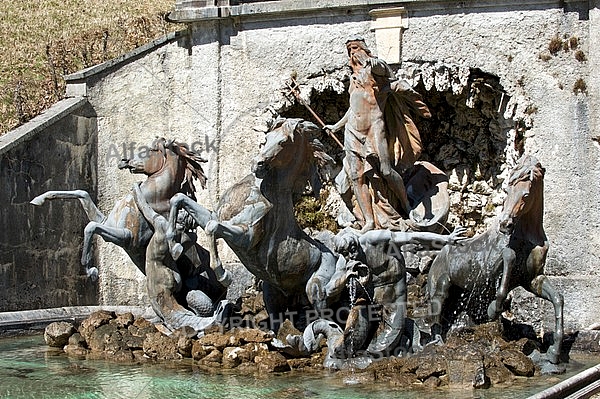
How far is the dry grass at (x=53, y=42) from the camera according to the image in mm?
15898

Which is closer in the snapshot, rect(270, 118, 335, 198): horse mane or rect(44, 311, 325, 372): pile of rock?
rect(44, 311, 325, 372): pile of rock

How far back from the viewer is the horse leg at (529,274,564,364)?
28.0 feet

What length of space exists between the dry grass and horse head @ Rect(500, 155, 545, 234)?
8758 millimetres

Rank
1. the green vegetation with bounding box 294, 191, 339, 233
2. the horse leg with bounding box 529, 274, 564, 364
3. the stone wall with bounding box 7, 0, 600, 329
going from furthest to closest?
1. the green vegetation with bounding box 294, 191, 339, 233
2. the stone wall with bounding box 7, 0, 600, 329
3. the horse leg with bounding box 529, 274, 564, 364

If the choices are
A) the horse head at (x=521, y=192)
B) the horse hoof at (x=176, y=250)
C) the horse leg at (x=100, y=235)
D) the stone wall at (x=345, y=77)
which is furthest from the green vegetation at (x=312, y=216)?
the horse head at (x=521, y=192)

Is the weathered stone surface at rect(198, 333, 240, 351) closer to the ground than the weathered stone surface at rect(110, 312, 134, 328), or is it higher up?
closer to the ground

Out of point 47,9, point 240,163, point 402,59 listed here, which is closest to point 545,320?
point 402,59

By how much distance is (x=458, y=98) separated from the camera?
42.7ft

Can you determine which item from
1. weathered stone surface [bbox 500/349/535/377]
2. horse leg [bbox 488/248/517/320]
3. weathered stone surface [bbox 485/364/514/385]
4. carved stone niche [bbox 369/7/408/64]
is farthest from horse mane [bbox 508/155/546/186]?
carved stone niche [bbox 369/7/408/64]

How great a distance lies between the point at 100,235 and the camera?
9.41m

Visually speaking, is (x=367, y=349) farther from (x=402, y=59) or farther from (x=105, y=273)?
(x=105, y=273)

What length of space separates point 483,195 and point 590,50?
7.08 ft

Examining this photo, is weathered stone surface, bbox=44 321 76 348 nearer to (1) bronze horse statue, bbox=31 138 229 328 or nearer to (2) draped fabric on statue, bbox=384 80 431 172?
(1) bronze horse statue, bbox=31 138 229 328

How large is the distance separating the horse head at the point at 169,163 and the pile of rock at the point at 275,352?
1.30 metres
